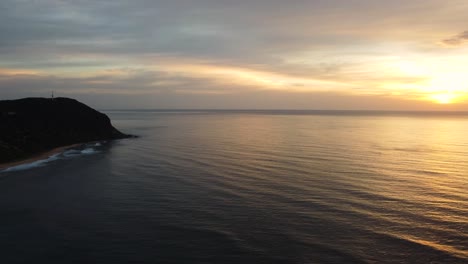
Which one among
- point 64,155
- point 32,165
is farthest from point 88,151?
point 32,165

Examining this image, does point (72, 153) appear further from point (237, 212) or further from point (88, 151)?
point (237, 212)

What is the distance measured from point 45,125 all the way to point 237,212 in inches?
3120

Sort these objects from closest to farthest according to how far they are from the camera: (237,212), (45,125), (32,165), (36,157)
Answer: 1. (237,212)
2. (32,165)
3. (36,157)
4. (45,125)

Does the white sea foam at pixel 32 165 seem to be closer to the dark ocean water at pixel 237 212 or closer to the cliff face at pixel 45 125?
the dark ocean water at pixel 237 212

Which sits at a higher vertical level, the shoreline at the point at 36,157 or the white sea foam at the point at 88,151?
the white sea foam at the point at 88,151

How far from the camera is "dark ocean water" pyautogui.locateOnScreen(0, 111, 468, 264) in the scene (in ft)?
80.2

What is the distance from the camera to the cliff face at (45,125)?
248ft

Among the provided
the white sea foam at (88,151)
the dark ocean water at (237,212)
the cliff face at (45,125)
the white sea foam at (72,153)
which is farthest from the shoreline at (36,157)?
the white sea foam at (88,151)

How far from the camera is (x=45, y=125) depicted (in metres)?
94.4

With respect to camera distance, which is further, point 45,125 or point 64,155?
point 45,125

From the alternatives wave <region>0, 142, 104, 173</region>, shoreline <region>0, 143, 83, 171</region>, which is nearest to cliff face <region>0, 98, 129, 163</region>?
shoreline <region>0, 143, 83, 171</region>

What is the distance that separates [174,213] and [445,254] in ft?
70.2

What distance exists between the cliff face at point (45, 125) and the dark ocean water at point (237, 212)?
18.9m

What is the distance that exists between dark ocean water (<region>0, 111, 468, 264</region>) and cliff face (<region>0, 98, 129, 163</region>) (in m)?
18.9
